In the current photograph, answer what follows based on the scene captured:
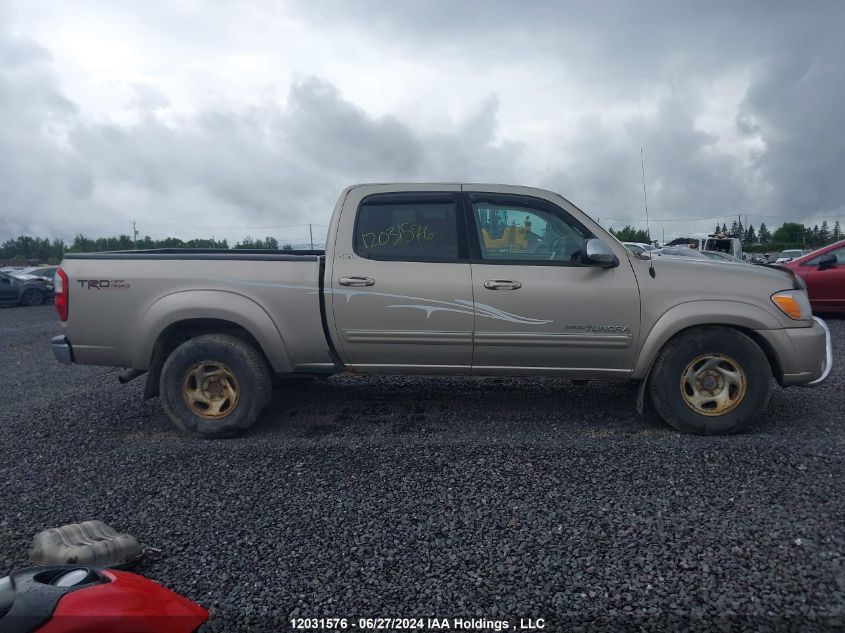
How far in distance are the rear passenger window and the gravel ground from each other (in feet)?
4.42

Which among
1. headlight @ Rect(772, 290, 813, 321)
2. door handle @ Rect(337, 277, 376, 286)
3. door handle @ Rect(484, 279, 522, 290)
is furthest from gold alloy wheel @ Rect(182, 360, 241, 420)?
headlight @ Rect(772, 290, 813, 321)

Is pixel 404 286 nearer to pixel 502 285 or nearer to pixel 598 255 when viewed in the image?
pixel 502 285

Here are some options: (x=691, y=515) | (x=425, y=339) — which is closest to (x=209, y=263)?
(x=425, y=339)

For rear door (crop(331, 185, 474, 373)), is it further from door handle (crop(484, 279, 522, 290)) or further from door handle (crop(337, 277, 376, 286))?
door handle (crop(484, 279, 522, 290))

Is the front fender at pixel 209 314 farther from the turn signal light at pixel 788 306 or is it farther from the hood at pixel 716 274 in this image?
the turn signal light at pixel 788 306

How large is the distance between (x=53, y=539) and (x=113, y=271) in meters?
2.25

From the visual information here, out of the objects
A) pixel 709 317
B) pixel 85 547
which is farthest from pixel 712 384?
pixel 85 547

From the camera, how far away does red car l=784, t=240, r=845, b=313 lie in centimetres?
928

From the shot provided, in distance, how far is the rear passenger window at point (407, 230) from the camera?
430cm

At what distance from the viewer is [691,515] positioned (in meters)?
2.93

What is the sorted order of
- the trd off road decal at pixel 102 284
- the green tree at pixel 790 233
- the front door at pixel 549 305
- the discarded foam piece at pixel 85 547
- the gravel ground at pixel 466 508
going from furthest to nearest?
the green tree at pixel 790 233 → the trd off road decal at pixel 102 284 → the front door at pixel 549 305 → the discarded foam piece at pixel 85 547 → the gravel ground at pixel 466 508

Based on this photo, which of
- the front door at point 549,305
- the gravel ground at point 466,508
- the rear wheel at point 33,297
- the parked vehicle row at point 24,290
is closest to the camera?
the gravel ground at point 466,508

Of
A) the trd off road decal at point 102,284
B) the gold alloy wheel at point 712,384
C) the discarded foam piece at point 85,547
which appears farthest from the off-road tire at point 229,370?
the gold alloy wheel at point 712,384

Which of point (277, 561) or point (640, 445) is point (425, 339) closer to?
point (640, 445)
